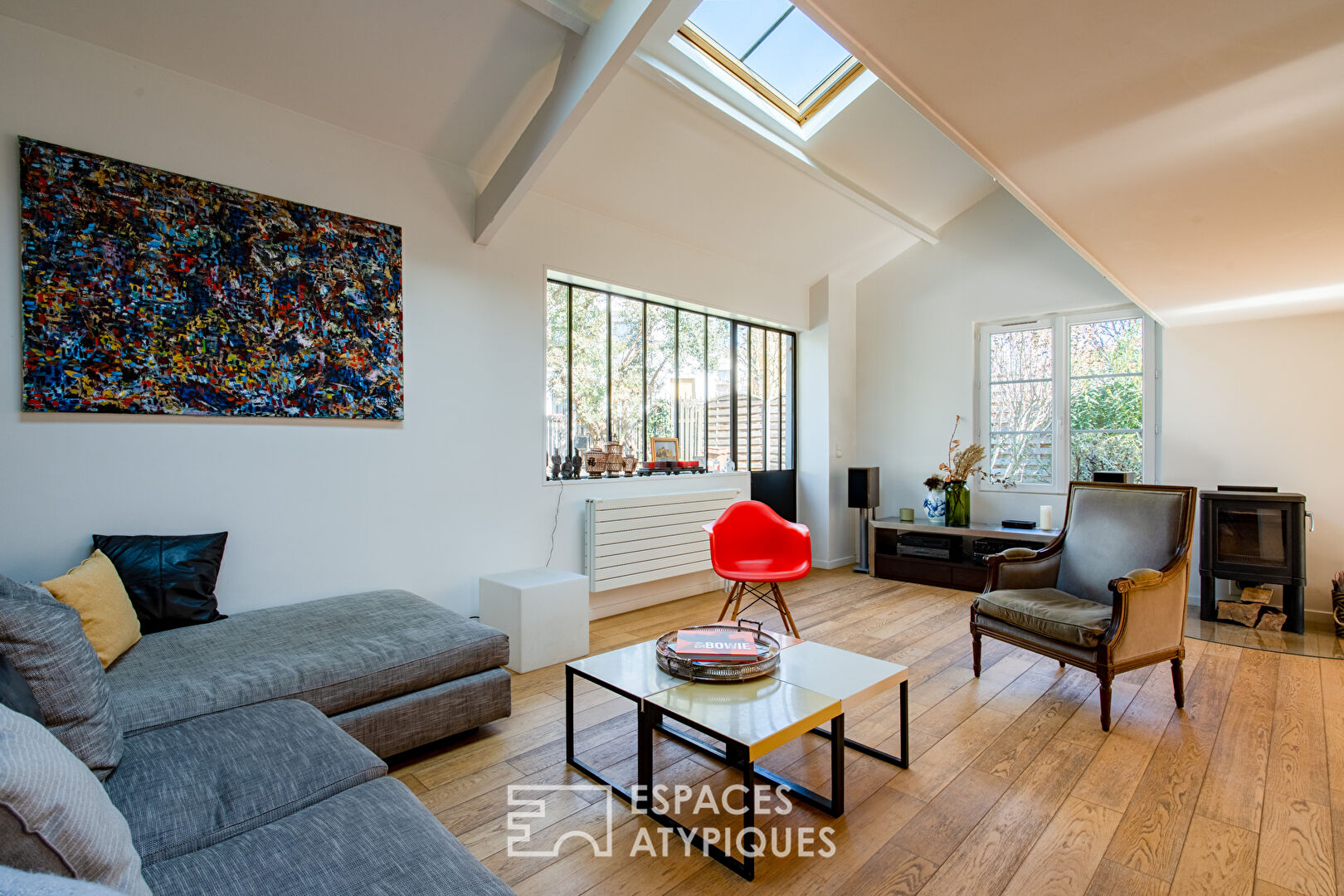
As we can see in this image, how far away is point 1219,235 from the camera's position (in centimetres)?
266

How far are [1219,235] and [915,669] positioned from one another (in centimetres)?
239

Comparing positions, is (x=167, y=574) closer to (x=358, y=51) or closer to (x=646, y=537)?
(x=358, y=51)

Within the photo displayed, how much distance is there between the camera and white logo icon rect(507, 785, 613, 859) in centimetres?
183

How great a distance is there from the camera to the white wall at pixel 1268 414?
414cm

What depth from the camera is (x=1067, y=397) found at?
5.26 meters

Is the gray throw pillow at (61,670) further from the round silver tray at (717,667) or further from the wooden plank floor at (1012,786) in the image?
the round silver tray at (717,667)

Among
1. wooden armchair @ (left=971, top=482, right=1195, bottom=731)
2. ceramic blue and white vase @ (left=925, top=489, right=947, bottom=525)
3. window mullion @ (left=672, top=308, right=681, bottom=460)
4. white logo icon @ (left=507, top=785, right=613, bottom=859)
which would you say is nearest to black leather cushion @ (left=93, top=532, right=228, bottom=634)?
white logo icon @ (left=507, top=785, right=613, bottom=859)

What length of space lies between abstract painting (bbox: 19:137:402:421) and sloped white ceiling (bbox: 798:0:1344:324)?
8.39 ft

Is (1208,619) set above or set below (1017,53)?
below

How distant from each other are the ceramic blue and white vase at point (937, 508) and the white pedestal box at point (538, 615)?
11.4ft

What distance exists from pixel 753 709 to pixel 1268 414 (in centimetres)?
466

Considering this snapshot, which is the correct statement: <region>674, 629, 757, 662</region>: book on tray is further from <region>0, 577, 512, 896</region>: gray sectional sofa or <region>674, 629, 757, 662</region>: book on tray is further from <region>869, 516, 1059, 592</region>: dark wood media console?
<region>869, 516, 1059, 592</region>: dark wood media console

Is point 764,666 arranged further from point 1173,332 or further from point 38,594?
point 1173,332

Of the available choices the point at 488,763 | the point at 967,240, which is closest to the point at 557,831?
the point at 488,763
